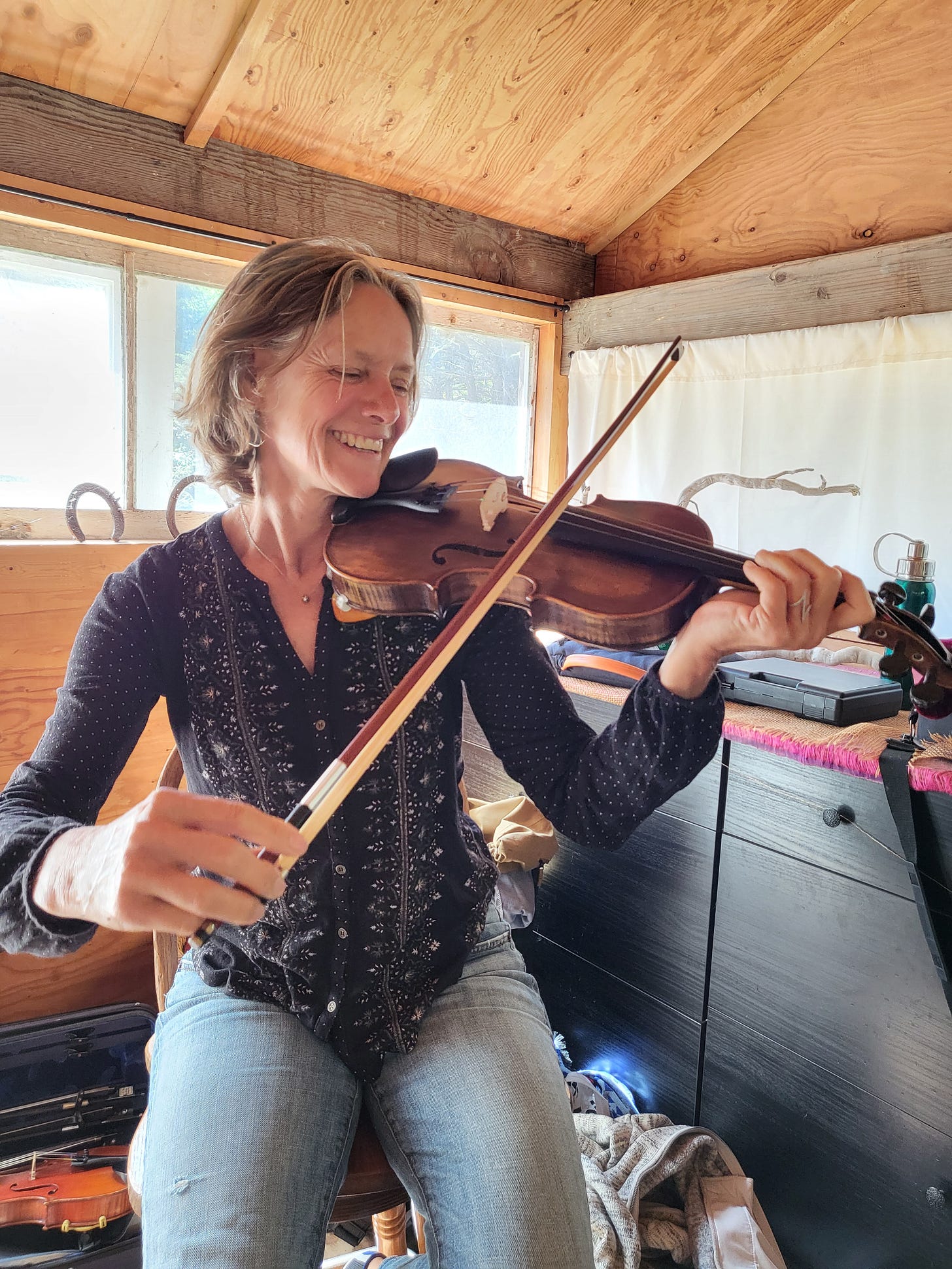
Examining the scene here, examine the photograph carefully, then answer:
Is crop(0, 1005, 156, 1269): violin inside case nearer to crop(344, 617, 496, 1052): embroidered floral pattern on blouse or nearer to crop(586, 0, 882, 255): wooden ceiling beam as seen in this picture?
crop(344, 617, 496, 1052): embroidered floral pattern on blouse

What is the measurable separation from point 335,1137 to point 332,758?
387 millimetres

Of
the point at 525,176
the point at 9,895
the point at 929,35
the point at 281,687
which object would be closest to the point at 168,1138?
the point at 9,895

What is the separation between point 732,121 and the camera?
6.64ft

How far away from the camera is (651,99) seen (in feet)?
6.27

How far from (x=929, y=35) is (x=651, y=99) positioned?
55 cm

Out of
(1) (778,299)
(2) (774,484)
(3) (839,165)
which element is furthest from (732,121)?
(2) (774,484)

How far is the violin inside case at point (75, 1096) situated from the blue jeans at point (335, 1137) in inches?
27.8

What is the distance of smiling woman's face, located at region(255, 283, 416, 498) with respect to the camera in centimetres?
103

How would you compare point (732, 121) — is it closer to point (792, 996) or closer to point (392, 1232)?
point (792, 996)

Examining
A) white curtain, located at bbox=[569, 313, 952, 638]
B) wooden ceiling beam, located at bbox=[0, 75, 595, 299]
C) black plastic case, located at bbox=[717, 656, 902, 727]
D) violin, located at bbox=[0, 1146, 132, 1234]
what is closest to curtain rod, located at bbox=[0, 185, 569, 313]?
wooden ceiling beam, located at bbox=[0, 75, 595, 299]

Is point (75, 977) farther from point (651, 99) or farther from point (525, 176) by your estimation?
point (651, 99)

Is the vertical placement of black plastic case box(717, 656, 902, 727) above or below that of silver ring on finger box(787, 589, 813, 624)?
below

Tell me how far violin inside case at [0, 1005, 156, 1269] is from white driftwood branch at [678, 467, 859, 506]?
161 centimetres

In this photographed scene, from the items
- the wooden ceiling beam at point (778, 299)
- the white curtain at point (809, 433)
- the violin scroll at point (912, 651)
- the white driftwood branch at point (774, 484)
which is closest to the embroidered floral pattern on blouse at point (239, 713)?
the violin scroll at point (912, 651)
